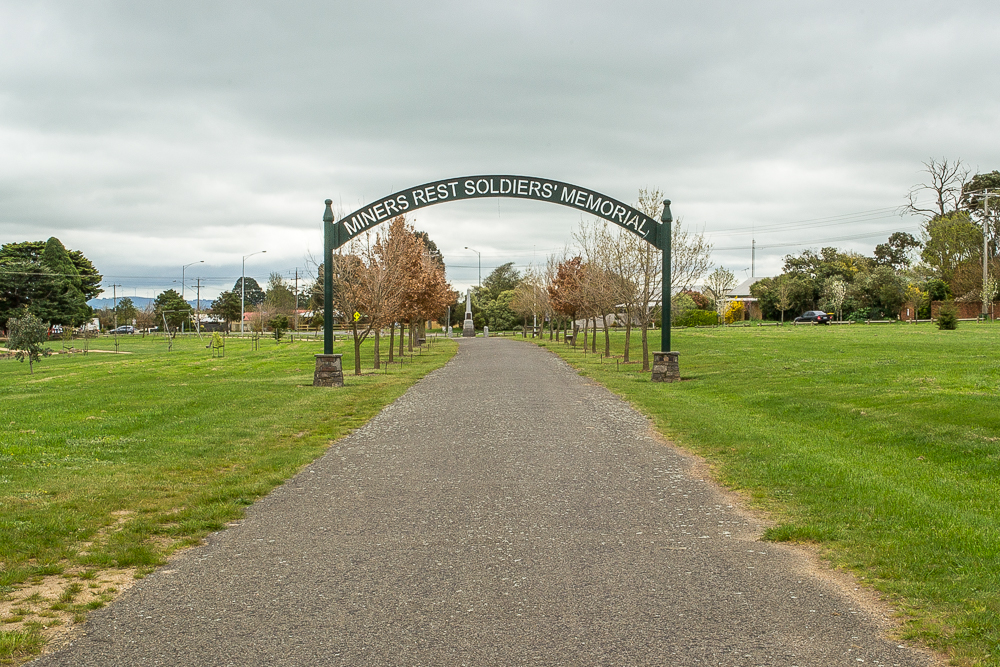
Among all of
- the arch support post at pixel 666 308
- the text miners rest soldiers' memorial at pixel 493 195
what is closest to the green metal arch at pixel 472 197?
the text miners rest soldiers' memorial at pixel 493 195

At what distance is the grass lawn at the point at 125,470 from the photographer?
17.0ft

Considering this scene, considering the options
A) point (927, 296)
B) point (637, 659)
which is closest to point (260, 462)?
point (637, 659)

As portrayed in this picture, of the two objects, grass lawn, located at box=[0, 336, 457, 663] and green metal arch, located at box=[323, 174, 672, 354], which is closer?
grass lawn, located at box=[0, 336, 457, 663]

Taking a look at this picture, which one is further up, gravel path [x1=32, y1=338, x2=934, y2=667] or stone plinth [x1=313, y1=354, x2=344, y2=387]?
stone plinth [x1=313, y1=354, x2=344, y2=387]

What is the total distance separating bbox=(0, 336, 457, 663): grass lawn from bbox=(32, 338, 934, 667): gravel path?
40 centimetres

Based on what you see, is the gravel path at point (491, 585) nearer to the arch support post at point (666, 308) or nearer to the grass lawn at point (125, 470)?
the grass lawn at point (125, 470)

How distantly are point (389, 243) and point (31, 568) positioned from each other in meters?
24.7

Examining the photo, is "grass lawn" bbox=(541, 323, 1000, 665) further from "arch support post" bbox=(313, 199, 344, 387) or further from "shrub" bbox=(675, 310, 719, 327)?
"shrub" bbox=(675, 310, 719, 327)

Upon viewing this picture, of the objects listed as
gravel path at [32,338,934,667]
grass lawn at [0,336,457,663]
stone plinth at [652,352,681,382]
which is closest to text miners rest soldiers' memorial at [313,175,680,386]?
stone plinth at [652,352,681,382]

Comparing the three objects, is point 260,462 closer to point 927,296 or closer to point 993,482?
point 993,482

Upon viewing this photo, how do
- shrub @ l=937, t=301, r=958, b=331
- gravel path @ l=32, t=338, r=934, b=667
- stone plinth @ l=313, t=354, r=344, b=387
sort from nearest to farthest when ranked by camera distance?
gravel path @ l=32, t=338, r=934, b=667 → stone plinth @ l=313, t=354, r=344, b=387 → shrub @ l=937, t=301, r=958, b=331

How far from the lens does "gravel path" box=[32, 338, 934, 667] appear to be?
398 cm

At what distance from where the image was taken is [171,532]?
6.36 metres

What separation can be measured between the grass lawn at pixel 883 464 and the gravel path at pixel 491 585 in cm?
41
